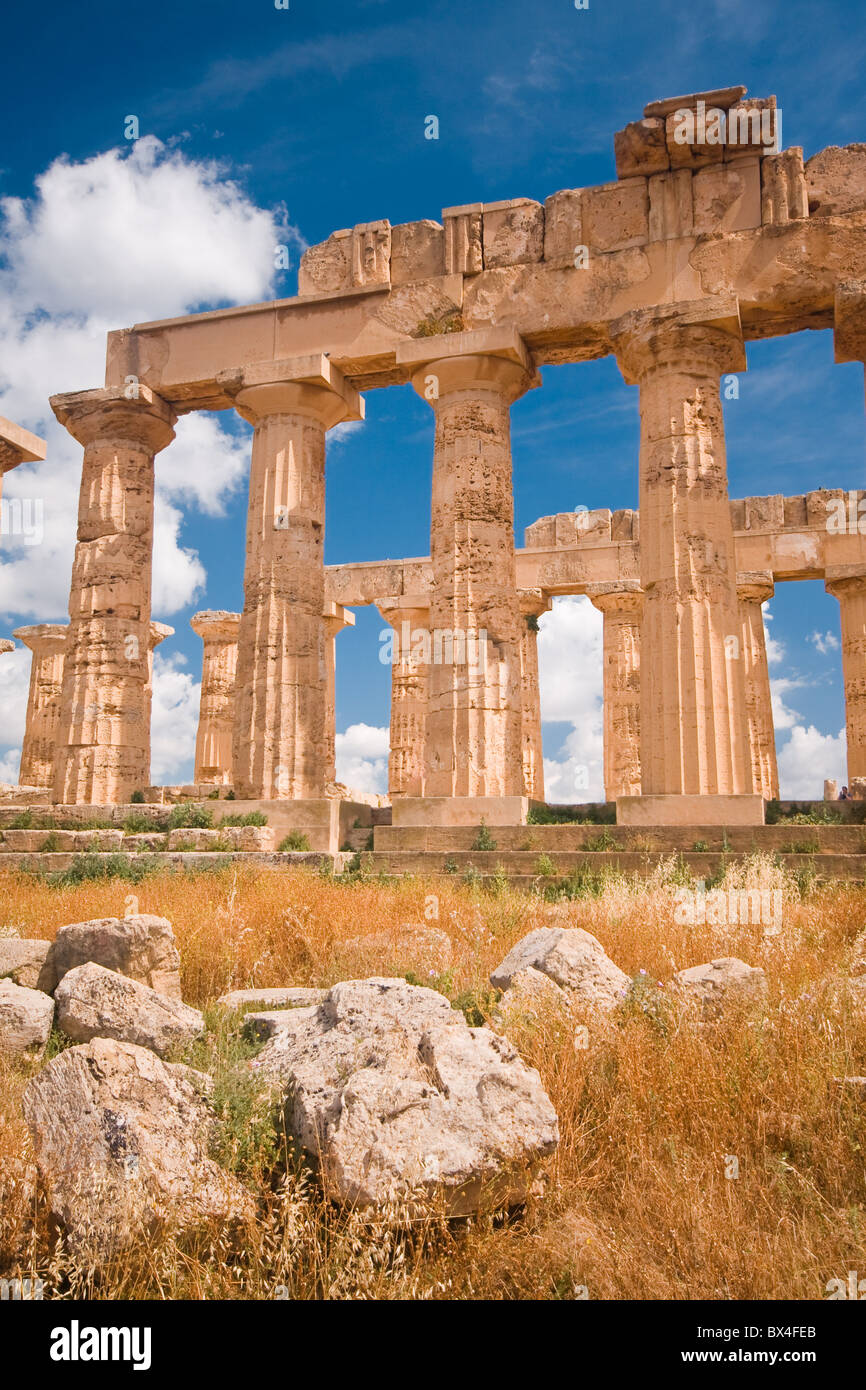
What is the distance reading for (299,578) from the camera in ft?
48.2

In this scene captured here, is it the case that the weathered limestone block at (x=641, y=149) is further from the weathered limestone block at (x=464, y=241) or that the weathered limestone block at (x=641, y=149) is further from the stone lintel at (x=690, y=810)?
the stone lintel at (x=690, y=810)

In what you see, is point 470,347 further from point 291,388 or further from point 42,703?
point 42,703

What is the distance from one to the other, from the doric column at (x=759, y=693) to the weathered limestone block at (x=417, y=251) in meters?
10.9

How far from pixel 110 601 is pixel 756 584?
539 inches

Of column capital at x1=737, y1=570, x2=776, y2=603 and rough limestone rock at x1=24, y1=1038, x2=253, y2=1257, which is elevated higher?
column capital at x1=737, y1=570, x2=776, y2=603

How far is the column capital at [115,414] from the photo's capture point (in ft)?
51.2

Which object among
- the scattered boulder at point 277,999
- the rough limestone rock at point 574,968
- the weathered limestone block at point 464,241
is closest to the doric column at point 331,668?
the weathered limestone block at point 464,241

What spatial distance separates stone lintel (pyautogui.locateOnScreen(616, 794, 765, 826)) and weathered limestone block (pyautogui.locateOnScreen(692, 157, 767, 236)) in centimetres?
744

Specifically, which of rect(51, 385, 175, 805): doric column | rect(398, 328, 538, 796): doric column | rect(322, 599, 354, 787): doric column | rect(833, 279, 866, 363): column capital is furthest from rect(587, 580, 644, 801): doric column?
rect(51, 385, 175, 805): doric column

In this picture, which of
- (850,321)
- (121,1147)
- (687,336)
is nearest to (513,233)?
(687,336)

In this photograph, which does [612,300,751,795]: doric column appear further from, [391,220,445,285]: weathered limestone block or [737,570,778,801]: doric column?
[737,570,778,801]: doric column

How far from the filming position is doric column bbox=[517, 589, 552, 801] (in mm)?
22688

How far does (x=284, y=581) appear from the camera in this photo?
14.6m
